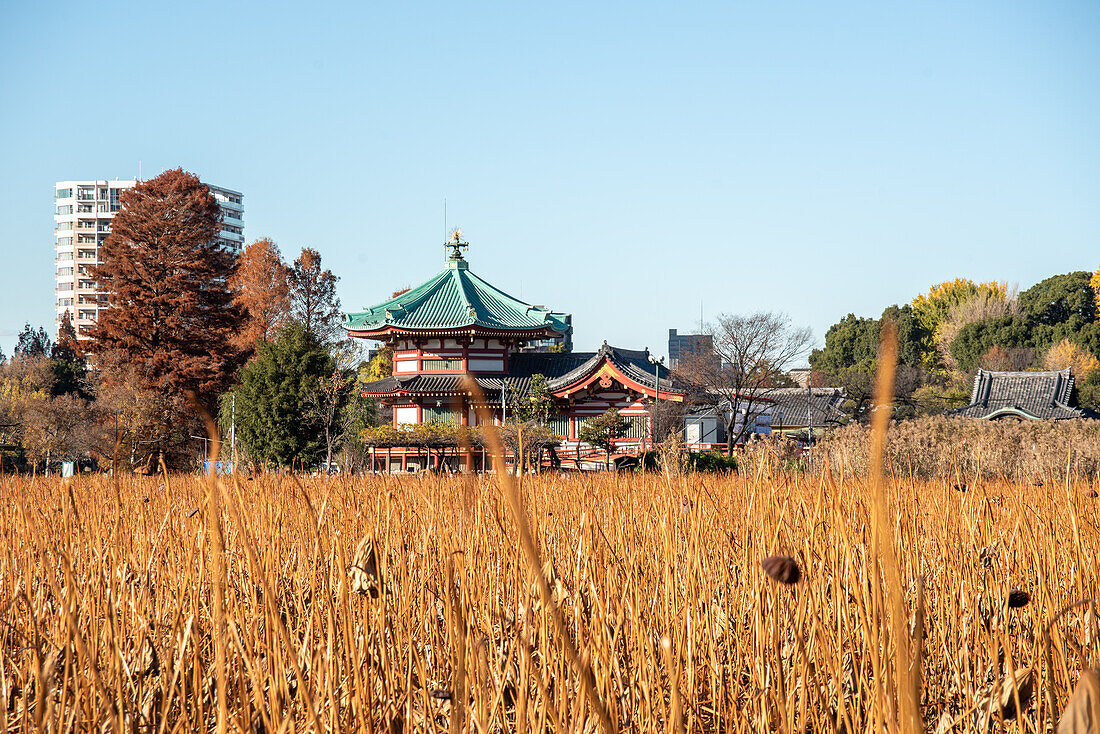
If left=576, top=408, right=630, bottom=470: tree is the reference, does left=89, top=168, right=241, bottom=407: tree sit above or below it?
above

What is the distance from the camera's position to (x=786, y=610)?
167cm

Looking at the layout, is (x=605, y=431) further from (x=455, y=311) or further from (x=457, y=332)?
(x=455, y=311)

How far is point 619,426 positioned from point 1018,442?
729cm

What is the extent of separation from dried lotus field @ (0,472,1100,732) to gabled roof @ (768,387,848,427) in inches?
654

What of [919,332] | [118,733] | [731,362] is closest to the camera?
[118,733]

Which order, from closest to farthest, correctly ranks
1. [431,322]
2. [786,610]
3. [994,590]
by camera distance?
[786,610], [994,590], [431,322]

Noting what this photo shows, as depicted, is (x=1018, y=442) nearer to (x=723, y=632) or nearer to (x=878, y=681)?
(x=723, y=632)

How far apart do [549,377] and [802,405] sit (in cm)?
685

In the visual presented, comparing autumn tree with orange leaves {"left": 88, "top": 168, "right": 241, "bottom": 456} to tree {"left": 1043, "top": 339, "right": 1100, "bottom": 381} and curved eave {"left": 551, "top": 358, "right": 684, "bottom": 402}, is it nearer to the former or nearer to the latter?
curved eave {"left": 551, "top": 358, "right": 684, "bottom": 402}

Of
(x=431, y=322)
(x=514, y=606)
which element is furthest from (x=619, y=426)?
(x=514, y=606)

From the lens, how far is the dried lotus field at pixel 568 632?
1.12 m

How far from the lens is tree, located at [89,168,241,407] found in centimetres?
1619

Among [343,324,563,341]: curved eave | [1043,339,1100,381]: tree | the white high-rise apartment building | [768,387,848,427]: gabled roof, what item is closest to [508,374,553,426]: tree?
[343,324,563,341]: curved eave

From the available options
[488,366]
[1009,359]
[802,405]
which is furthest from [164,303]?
[1009,359]
